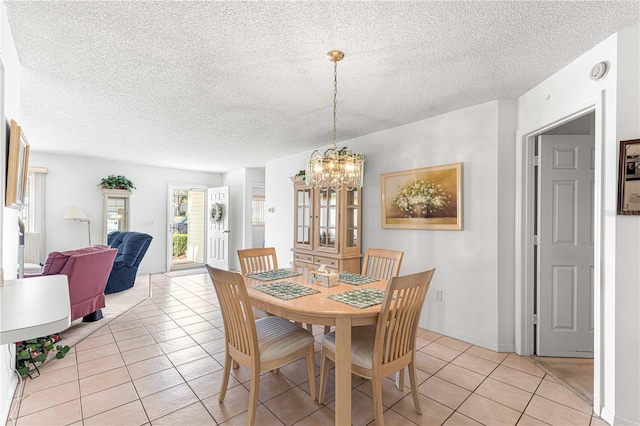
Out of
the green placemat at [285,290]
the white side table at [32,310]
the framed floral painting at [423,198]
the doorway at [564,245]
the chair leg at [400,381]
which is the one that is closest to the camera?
the white side table at [32,310]

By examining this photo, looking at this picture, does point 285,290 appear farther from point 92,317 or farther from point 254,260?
point 92,317

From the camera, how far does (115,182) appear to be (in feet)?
19.9

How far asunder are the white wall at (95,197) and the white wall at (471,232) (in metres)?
5.33

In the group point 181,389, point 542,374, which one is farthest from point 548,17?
point 181,389

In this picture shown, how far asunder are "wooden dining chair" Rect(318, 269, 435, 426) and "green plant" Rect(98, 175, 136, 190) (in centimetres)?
603

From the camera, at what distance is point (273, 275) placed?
270 cm

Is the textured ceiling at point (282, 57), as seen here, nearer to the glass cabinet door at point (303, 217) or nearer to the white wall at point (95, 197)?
the glass cabinet door at point (303, 217)

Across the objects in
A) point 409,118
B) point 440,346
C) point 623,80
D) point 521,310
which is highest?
point 409,118

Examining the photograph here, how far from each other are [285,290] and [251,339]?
18.2 inches

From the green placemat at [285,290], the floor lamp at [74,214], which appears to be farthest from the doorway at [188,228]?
the green placemat at [285,290]

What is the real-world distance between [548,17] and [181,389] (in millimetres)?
3402

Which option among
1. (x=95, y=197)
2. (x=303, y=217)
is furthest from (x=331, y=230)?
(x=95, y=197)

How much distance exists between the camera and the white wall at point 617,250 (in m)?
1.80

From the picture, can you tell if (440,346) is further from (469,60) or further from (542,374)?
(469,60)
